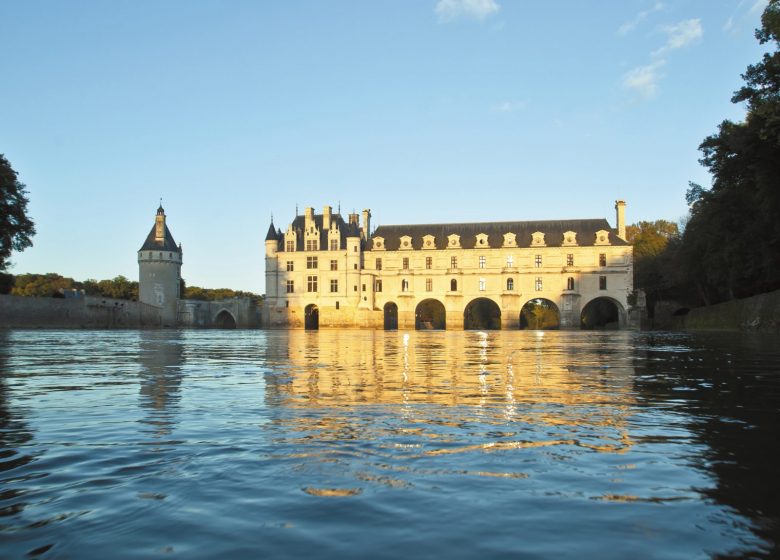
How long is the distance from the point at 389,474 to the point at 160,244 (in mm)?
93509

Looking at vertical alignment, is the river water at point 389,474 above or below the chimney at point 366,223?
below

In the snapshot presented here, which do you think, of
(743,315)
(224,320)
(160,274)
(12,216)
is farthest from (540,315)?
(12,216)

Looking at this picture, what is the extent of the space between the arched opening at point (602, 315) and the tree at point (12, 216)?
60.3m

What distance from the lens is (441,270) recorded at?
271ft

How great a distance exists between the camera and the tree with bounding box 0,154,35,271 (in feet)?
156

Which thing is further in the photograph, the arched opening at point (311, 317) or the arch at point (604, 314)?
the arched opening at point (311, 317)

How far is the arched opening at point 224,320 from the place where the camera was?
9419 centimetres

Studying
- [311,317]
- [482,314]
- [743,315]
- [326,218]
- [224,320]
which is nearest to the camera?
[743,315]

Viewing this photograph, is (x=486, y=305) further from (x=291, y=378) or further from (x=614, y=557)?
(x=614, y=557)

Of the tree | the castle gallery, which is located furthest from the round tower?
the tree

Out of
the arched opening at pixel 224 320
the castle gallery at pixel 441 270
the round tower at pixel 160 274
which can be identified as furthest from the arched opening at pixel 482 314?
→ the round tower at pixel 160 274

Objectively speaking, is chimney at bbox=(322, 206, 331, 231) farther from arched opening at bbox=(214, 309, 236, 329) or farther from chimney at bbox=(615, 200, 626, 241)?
chimney at bbox=(615, 200, 626, 241)

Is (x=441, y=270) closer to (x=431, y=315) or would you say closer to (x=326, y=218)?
(x=326, y=218)

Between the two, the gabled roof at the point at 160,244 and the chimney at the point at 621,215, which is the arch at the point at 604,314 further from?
the gabled roof at the point at 160,244
